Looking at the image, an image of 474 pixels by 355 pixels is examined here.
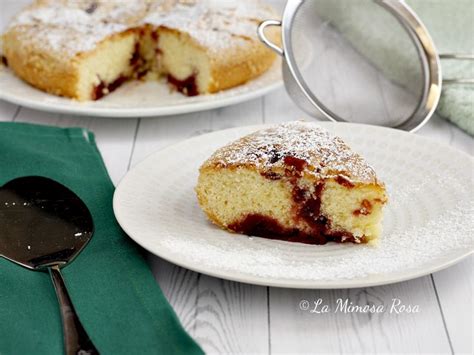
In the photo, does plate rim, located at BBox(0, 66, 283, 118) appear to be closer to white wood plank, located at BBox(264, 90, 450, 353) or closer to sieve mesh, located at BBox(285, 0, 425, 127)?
sieve mesh, located at BBox(285, 0, 425, 127)

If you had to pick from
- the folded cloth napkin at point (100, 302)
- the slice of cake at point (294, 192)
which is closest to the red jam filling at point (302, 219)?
the slice of cake at point (294, 192)

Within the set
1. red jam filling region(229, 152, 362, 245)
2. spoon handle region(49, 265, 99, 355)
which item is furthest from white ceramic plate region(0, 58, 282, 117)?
spoon handle region(49, 265, 99, 355)

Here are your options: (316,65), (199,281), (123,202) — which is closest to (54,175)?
(123,202)

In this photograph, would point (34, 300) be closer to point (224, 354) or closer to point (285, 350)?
point (224, 354)

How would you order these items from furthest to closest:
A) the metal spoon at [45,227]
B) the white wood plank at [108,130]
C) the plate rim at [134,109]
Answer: the plate rim at [134,109] → the white wood plank at [108,130] → the metal spoon at [45,227]

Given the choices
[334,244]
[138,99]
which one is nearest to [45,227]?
[334,244]

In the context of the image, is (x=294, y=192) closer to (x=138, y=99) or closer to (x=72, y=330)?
(x=72, y=330)

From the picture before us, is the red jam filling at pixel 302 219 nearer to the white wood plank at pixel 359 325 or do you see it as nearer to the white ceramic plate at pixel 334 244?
the white ceramic plate at pixel 334 244
